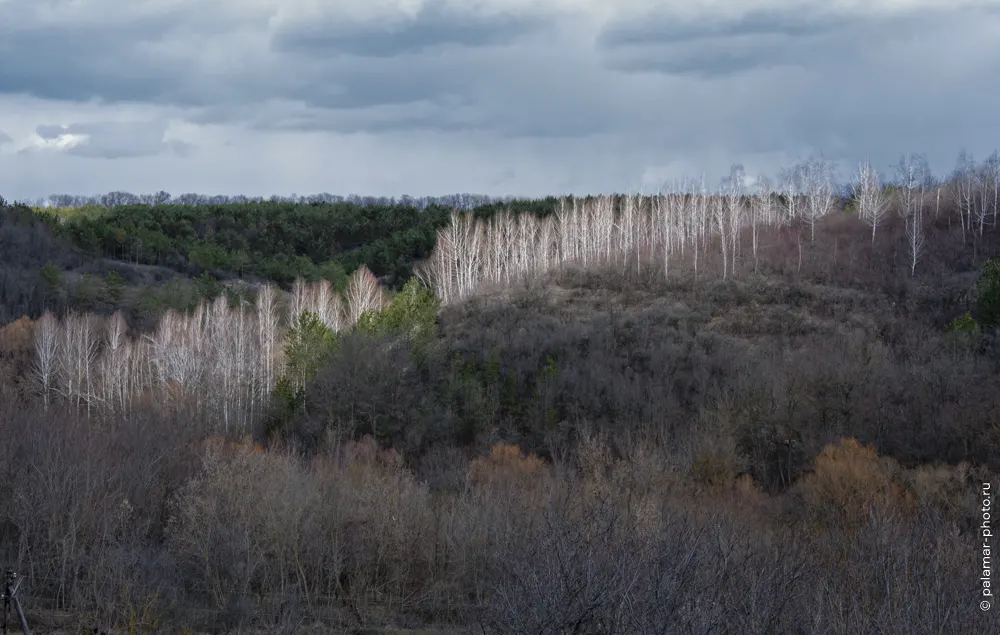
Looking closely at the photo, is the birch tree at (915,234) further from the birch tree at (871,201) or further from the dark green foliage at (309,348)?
the dark green foliage at (309,348)

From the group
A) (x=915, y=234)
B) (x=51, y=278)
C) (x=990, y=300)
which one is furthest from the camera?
(x=51, y=278)

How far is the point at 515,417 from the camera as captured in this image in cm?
5719

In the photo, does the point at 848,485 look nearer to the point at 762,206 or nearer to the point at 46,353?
the point at 46,353

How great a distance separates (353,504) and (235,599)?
6.03 m

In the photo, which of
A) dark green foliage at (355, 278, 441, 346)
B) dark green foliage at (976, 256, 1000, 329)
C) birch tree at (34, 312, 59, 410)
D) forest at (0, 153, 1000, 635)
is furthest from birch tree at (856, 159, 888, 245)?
birch tree at (34, 312, 59, 410)

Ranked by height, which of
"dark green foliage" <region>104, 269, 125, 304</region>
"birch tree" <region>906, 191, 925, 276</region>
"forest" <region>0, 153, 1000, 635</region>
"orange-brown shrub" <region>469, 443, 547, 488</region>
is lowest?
"orange-brown shrub" <region>469, 443, 547, 488</region>

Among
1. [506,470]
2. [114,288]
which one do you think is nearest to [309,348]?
[506,470]

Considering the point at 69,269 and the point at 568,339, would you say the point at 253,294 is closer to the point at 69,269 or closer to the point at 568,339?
the point at 69,269

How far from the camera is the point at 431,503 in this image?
3133 cm

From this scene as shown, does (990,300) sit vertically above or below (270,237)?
below

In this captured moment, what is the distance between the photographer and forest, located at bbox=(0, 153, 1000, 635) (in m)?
17.0

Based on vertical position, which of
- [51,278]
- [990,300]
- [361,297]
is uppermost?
[51,278]

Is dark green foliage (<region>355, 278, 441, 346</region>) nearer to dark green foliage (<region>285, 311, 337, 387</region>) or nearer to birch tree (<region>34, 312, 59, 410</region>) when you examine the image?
dark green foliage (<region>285, 311, 337, 387</region>)

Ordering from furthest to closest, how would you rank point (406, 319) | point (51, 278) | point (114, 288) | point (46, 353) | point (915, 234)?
1. point (114, 288)
2. point (51, 278)
3. point (915, 234)
4. point (406, 319)
5. point (46, 353)
